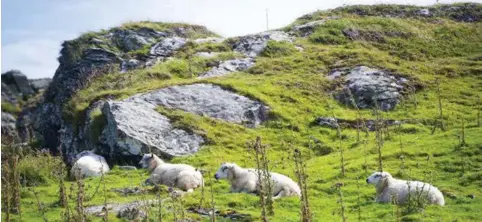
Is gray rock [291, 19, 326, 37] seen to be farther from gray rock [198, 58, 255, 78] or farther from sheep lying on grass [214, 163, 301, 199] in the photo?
sheep lying on grass [214, 163, 301, 199]

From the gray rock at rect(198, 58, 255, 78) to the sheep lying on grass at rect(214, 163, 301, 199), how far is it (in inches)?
Answer: 921

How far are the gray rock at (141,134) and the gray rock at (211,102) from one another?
Answer: 2036mm

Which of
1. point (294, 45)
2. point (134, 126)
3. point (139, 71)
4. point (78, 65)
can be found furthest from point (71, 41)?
point (134, 126)

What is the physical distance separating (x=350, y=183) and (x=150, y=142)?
1113 cm

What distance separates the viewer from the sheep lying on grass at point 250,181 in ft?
60.9

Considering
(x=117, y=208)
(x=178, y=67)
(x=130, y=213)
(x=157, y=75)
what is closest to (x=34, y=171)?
(x=117, y=208)

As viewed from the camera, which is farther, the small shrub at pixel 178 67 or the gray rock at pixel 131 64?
the gray rock at pixel 131 64

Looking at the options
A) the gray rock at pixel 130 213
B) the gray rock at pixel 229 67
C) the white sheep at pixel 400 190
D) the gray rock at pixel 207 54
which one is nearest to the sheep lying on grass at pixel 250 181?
the white sheep at pixel 400 190

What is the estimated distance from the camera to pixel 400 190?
1698 centimetres

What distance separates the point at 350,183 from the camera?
837 inches

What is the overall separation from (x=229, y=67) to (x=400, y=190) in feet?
95.9

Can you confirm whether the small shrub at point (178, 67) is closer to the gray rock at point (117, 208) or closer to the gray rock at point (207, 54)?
the gray rock at point (207, 54)

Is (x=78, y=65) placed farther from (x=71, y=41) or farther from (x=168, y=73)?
(x=168, y=73)

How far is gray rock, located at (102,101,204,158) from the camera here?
28.5 metres
